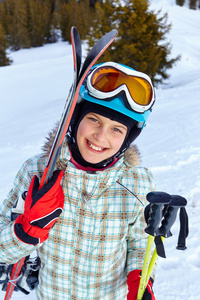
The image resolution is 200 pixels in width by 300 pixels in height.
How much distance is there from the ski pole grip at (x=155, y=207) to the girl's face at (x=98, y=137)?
47 centimetres

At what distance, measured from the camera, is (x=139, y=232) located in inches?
62.9

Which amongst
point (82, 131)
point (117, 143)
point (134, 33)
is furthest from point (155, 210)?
point (134, 33)

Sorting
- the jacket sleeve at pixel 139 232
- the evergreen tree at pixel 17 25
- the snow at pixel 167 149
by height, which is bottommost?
the evergreen tree at pixel 17 25

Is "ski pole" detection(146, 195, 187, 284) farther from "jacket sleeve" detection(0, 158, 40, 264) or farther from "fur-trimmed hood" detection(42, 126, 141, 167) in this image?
"jacket sleeve" detection(0, 158, 40, 264)

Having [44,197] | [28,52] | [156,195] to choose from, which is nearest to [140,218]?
[156,195]

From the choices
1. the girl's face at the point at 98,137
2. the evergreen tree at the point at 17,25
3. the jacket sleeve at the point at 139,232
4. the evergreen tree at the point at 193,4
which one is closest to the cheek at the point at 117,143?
the girl's face at the point at 98,137

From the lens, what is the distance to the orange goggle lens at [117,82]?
1621 millimetres

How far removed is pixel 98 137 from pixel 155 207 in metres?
0.53

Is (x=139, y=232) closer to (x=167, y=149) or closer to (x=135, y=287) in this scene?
(x=135, y=287)

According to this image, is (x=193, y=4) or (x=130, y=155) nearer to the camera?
(x=130, y=155)

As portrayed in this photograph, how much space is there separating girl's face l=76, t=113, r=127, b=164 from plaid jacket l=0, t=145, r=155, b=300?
11cm

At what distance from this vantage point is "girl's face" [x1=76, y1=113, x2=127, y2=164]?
152 centimetres

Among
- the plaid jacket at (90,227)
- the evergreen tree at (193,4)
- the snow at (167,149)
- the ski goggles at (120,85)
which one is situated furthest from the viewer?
the evergreen tree at (193,4)

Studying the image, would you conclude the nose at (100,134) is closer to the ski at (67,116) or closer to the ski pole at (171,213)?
the ski at (67,116)
